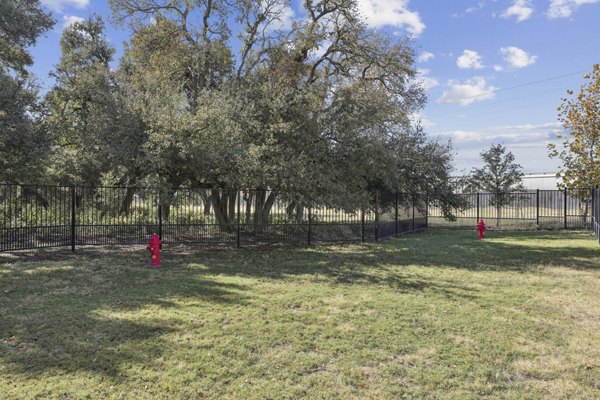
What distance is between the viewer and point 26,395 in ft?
11.2

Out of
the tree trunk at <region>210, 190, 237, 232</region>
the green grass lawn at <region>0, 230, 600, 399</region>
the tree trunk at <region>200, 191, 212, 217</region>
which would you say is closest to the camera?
the green grass lawn at <region>0, 230, 600, 399</region>

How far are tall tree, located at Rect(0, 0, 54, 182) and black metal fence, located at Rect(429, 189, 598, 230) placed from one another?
18971mm

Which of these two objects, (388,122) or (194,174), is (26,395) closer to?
(194,174)

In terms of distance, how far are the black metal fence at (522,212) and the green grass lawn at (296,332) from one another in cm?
1303

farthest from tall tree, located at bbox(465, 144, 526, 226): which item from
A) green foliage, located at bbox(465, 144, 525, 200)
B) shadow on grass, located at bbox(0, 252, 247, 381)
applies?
shadow on grass, located at bbox(0, 252, 247, 381)

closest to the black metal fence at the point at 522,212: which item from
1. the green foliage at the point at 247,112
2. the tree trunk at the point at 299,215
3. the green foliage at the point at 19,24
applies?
the green foliage at the point at 247,112

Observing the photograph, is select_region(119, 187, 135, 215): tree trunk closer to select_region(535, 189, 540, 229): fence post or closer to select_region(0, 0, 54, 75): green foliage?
select_region(0, 0, 54, 75): green foliage

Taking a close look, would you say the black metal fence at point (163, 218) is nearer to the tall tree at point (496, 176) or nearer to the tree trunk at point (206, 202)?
the tree trunk at point (206, 202)

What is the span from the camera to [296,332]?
5004 mm

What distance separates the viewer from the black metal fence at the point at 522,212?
2084 cm

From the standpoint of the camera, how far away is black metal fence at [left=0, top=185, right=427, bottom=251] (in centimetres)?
1171

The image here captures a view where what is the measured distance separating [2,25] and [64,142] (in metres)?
9.90

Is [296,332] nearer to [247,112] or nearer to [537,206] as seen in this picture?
[247,112]

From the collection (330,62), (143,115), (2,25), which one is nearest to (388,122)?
(330,62)
